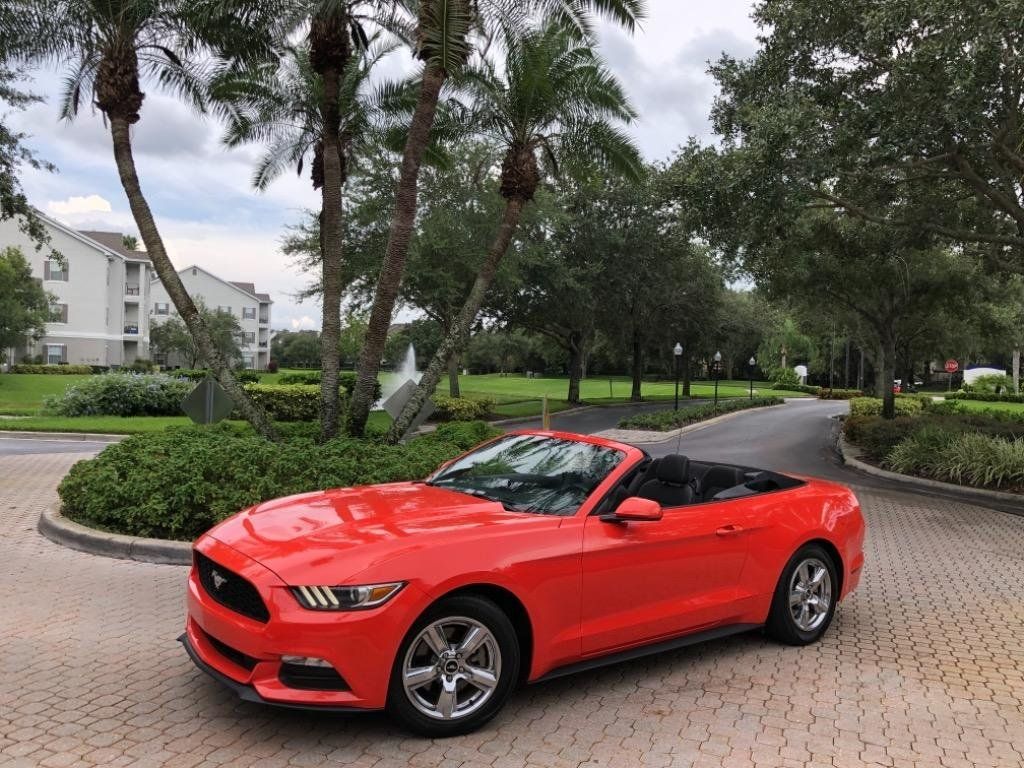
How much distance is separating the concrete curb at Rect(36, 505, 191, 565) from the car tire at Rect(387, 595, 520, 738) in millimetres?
4030

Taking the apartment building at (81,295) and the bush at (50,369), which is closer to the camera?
the bush at (50,369)

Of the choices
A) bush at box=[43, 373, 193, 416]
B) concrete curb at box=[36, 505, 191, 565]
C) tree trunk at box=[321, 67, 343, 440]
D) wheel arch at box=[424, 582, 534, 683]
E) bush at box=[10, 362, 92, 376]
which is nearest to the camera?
wheel arch at box=[424, 582, 534, 683]

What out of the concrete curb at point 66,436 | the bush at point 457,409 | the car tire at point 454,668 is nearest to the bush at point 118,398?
the concrete curb at point 66,436

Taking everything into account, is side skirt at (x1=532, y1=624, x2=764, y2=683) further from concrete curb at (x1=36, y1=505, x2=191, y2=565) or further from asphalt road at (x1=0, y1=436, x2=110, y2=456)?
asphalt road at (x1=0, y1=436, x2=110, y2=456)

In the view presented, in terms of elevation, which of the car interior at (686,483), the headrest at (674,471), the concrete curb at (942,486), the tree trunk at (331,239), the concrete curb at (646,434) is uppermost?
the tree trunk at (331,239)

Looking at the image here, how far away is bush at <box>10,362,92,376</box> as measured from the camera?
1829 inches

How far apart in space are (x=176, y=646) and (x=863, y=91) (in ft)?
43.3

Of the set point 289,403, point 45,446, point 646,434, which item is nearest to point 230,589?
point 45,446

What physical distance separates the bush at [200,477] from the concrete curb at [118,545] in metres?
0.21

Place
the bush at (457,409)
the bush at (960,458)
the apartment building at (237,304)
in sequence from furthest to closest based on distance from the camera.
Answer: the apartment building at (237,304), the bush at (457,409), the bush at (960,458)

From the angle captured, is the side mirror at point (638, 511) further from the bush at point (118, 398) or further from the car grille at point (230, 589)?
the bush at point (118, 398)

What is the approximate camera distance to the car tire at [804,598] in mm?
5043

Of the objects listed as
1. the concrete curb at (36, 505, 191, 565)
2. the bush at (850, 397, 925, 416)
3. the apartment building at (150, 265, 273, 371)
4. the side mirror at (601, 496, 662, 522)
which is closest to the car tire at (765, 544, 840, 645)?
the side mirror at (601, 496, 662, 522)

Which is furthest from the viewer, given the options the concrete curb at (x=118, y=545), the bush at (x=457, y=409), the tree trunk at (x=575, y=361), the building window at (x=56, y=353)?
the building window at (x=56, y=353)
